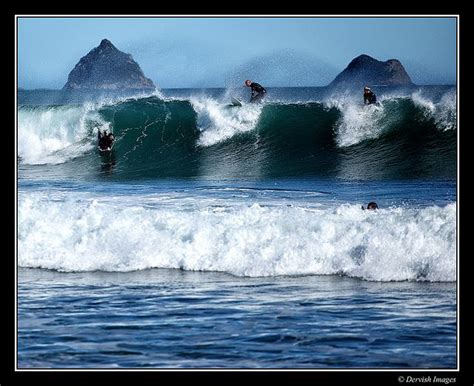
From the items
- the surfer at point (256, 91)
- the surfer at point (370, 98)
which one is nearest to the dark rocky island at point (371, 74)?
the surfer at point (370, 98)

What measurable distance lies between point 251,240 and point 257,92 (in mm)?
4722

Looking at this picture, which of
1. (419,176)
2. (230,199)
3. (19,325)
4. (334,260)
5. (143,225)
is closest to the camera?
(19,325)

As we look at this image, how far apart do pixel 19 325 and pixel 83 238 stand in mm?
2535

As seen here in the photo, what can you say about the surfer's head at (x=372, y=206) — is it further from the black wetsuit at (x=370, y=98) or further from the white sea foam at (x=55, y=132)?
the white sea foam at (x=55, y=132)

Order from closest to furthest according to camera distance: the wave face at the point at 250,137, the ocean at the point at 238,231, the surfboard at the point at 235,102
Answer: the ocean at the point at 238,231 → the wave face at the point at 250,137 → the surfboard at the point at 235,102

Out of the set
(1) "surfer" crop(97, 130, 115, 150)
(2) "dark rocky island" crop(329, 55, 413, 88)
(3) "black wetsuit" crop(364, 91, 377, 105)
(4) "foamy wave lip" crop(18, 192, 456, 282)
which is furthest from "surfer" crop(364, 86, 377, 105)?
(1) "surfer" crop(97, 130, 115, 150)

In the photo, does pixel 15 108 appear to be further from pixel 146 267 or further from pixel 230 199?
pixel 230 199

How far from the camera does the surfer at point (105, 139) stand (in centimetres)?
1578

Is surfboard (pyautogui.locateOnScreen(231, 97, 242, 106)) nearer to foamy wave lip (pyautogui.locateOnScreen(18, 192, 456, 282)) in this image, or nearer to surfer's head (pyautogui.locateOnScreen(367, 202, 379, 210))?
foamy wave lip (pyautogui.locateOnScreen(18, 192, 456, 282))

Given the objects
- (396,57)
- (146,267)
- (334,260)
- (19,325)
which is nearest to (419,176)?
(396,57)

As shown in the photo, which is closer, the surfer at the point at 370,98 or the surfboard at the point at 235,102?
the surfer at the point at 370,98

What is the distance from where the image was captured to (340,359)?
8383 millimetres

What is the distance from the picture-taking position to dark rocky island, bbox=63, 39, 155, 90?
518 inches

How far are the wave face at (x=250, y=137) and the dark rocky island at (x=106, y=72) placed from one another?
755 mm
